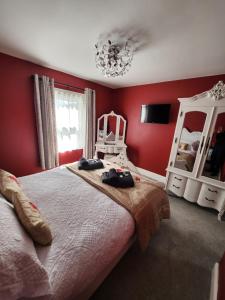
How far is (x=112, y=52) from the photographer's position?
1.65 m

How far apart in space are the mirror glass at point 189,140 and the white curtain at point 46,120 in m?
2.39

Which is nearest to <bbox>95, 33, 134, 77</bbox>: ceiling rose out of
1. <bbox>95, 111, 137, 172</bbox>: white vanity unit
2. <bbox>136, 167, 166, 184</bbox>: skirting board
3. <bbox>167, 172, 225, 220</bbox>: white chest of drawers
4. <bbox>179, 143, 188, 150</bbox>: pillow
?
<bbox>179, 143, 188, 150</bbox>: pillow

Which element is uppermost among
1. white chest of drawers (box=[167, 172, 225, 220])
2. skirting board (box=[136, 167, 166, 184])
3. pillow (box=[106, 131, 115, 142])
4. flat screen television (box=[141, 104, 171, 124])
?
flat screen television (box=[141, 104, 171, 124])

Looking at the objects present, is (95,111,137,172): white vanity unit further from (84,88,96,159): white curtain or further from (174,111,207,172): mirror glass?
(174,111,207,172): mirror glass

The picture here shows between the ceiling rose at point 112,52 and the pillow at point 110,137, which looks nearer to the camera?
the ceiling rose at point 112,52

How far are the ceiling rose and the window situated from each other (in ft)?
4.65

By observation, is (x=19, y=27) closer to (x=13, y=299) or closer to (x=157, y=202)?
(x=13, y=299)

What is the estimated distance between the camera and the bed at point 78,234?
815 mm

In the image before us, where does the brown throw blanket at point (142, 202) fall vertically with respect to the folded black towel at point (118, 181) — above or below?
below

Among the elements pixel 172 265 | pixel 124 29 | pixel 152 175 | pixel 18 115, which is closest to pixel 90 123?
pixel 18 115

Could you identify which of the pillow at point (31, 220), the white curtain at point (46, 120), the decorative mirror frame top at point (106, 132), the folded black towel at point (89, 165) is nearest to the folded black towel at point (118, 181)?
the folded black towel at point (89, 165)

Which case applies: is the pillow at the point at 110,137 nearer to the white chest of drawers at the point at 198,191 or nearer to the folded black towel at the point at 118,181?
the white chest of drawers at the point at 198,191

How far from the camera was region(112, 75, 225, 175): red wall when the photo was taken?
270 cm

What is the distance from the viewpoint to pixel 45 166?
Result: 9.04 ft
